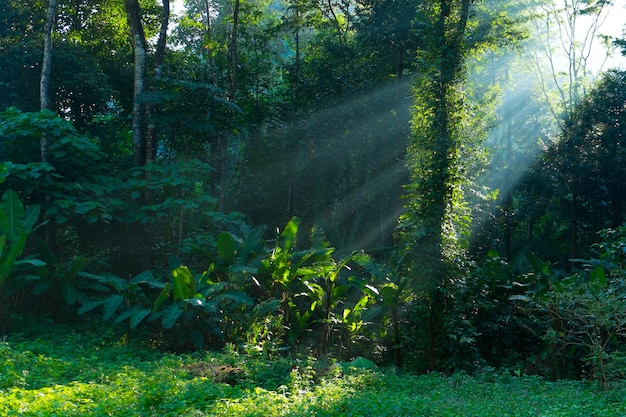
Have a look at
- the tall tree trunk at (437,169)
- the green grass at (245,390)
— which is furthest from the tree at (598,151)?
the green grass at (245,390)

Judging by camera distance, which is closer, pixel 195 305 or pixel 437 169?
pixel 195 305

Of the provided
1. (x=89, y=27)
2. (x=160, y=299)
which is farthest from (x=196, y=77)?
(x=160, y=299)

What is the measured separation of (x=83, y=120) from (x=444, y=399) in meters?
12.0

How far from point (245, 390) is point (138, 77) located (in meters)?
9.27

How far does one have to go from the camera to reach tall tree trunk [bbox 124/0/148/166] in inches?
544

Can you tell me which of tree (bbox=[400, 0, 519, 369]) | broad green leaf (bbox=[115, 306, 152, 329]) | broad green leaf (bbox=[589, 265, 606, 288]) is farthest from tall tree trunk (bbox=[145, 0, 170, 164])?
broad green leaf (bbox=[589, 265, 606, 288])

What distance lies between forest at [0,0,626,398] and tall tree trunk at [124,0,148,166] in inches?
2.0

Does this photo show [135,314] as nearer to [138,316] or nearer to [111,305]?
[138,316]

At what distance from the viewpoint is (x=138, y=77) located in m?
13.8

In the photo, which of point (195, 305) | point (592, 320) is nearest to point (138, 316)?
point (195, 305)

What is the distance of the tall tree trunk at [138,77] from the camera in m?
13.8

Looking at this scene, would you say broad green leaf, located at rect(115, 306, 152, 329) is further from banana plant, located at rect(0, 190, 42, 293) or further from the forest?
banana plant, located at rect(0, 190, 42, 293)

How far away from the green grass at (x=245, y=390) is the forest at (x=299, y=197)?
1.02 metres

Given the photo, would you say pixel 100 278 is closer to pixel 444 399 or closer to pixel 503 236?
pixel 444 399
